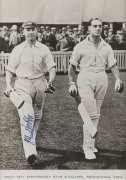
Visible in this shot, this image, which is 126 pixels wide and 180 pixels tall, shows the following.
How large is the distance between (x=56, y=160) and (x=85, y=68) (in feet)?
2.74

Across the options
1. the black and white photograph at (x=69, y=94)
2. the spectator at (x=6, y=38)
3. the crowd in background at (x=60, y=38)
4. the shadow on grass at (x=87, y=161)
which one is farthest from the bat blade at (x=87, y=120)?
the spectator at (x=6, y=38)

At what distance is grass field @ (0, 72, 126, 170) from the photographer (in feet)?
9.69

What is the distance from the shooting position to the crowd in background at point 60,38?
4.33 m

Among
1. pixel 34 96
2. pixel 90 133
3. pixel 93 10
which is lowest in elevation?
pixel 90 133

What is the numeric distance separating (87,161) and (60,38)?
8.15 feet

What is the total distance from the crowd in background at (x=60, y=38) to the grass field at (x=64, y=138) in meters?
0.84

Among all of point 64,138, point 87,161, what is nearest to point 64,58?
point 64,138

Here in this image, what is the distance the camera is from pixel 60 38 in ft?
16.5

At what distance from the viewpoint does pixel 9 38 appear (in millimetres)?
4426

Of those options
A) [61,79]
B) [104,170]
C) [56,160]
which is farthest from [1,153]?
[61,79]

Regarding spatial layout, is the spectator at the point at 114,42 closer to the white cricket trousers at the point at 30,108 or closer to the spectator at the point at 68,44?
the spectator at the point at 68,44

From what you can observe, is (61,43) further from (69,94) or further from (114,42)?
(69,94)

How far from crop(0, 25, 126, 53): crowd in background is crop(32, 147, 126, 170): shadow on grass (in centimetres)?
165

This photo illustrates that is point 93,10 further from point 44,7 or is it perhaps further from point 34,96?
point 34,96
